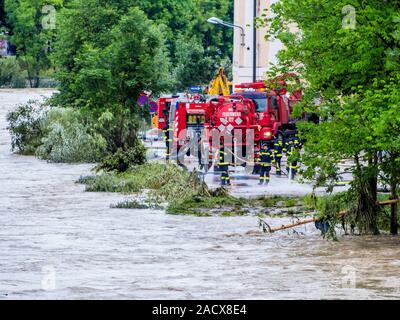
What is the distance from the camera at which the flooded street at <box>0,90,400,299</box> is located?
18.9 meters

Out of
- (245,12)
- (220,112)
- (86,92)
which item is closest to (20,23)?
(245,12)

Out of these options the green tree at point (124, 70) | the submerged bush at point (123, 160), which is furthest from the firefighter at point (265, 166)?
the green tree at point (124, 70)

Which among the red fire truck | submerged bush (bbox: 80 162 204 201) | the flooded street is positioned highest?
the red fire truck

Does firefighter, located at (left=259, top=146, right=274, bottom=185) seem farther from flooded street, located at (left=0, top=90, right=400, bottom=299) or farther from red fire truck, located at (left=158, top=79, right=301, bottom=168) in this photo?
flooded street, located at (left=0, top=90, right=400, bottom=299)

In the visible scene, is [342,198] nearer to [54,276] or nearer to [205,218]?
[205,218]

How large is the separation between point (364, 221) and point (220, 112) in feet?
46.4

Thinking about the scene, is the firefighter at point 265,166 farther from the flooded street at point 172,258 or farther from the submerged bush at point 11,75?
the submerged bush at point 11,75

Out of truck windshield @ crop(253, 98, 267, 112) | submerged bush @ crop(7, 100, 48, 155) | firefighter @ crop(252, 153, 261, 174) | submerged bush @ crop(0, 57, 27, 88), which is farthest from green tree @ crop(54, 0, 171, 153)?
submerged bush @ crop(0, 57, 27, 88)

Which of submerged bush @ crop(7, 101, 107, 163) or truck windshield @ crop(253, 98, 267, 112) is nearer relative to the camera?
truck windshield @ crop(253, 98, 267, 112)

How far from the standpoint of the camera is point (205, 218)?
2870 centimetres

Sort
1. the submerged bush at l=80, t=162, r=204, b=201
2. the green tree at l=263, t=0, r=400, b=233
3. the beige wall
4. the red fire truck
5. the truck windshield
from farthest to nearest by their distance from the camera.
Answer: the beige wall < the truck windshield < the red fire truck < the submerged bush at l=80, t=162, r=204, b=201 < the green tree at l=263, t=0, r=400, b=233

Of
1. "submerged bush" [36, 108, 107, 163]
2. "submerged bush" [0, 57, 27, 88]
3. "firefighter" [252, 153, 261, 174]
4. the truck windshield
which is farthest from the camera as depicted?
"submerged bush" [0, 57, 27, 88]

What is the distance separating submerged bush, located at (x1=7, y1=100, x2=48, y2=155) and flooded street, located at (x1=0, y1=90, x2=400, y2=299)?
77.8 feet
